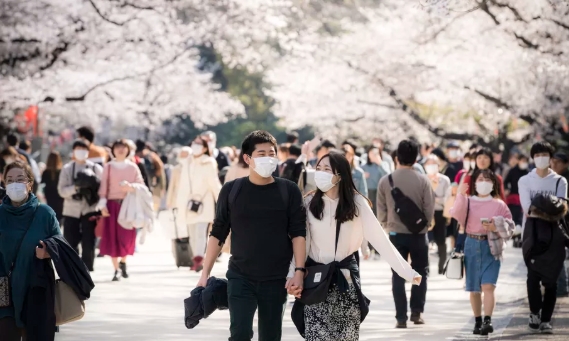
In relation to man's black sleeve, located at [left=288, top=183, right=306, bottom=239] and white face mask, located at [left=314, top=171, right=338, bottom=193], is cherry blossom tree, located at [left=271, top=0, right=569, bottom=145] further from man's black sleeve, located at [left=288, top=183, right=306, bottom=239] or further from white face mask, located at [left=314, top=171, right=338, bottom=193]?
man's black sleeve, located at [left=288, top=183, right=306, bottom=239]

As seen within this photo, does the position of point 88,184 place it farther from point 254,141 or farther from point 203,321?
point 254,141

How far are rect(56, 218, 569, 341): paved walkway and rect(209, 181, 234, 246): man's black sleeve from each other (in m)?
3.08

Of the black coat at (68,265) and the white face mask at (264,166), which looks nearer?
the white face mask at (264,166)

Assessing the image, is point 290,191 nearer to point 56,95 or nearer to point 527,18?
point 527,18

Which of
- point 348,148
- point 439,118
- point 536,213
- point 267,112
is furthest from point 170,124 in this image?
point 536,213

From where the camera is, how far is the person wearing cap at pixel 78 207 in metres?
15.8

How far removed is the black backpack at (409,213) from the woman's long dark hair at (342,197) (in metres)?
3.62

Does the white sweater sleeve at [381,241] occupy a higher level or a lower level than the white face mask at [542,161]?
lower

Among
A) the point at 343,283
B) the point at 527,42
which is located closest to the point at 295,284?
the point at 343,283

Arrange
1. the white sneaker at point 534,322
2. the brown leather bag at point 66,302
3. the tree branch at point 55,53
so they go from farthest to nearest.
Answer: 1. the tree branch at point 55,53
2. the white sneaker at point 534,322
3. the brown leather bag at point 66,302

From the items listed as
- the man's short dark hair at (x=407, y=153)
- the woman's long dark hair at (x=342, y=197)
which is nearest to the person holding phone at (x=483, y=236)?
the man's short dark hair at (x=407, y=153)

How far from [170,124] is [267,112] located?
4.50 metres

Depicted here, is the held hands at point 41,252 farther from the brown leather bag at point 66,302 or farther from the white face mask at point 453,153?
the white face mask at point 453,153

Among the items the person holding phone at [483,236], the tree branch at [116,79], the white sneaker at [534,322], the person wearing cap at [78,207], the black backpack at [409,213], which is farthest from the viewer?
the tree branch at [116,79]
